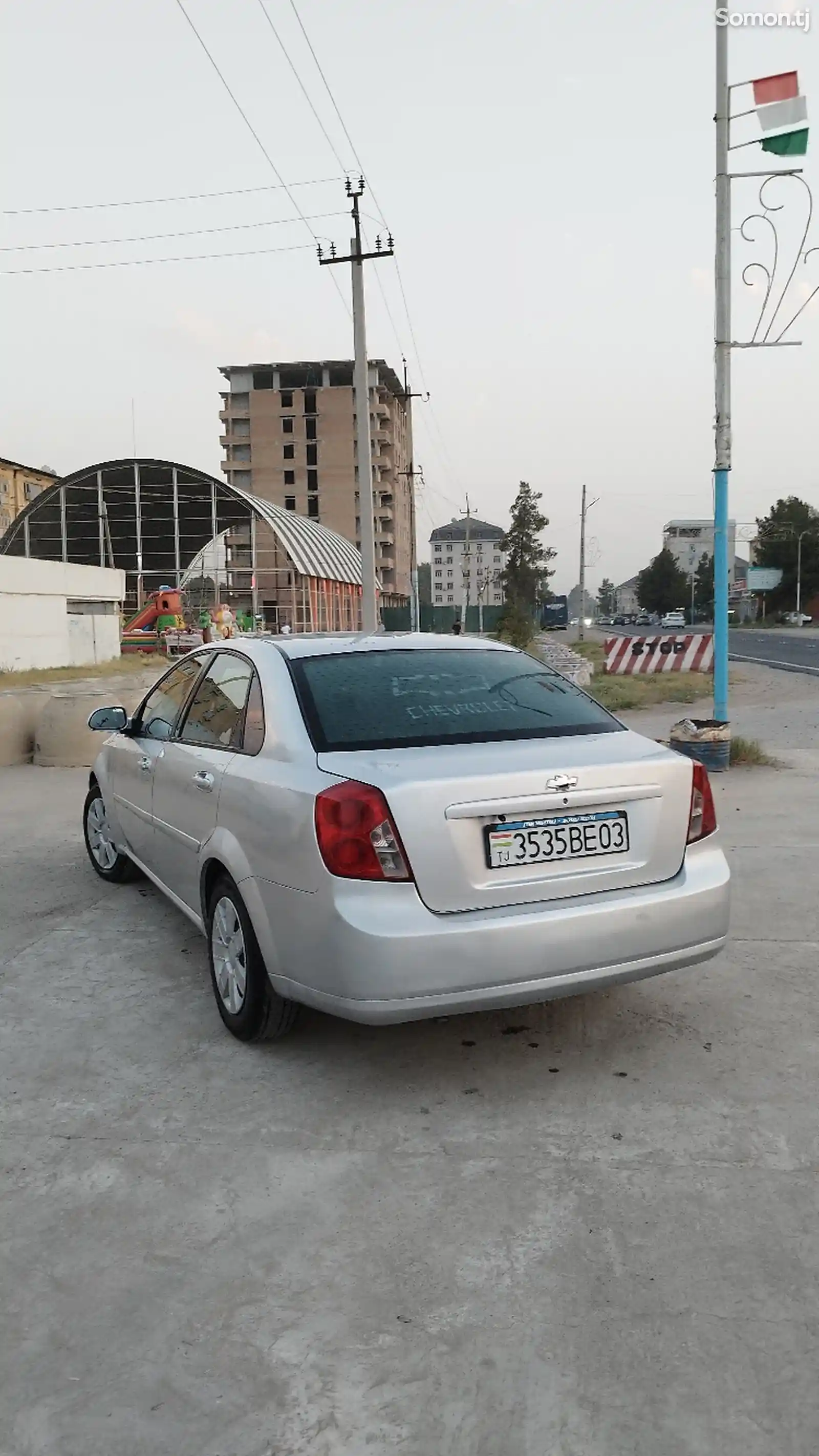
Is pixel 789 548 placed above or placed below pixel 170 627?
above

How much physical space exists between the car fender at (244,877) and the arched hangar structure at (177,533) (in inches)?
1693

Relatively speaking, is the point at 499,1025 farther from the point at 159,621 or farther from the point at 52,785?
the point at 159,621

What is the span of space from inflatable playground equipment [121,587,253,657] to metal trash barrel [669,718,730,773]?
20.1 meters

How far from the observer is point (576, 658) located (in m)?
28.2

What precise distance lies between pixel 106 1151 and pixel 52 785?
7510 mm

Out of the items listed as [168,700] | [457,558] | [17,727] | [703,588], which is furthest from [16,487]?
[457,558]

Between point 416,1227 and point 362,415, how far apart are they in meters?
19.9

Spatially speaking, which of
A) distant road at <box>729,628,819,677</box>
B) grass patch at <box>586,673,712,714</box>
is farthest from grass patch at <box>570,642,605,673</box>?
distant road at <box>729,628,819,677</box>

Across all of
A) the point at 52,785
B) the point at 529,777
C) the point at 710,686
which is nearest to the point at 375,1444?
the point at 529,777

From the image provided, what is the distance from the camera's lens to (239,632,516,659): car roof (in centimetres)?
442

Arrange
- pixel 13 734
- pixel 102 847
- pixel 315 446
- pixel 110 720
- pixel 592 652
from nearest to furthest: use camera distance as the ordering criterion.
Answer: pixel 110 720 → pixel 102 847 → pixel 13 734 → pixel 592 652 → pixel 315 446

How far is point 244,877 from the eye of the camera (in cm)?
385

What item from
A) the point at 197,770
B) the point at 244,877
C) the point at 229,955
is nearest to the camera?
the point at 244,877

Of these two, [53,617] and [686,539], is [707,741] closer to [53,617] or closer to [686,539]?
[53,617]
